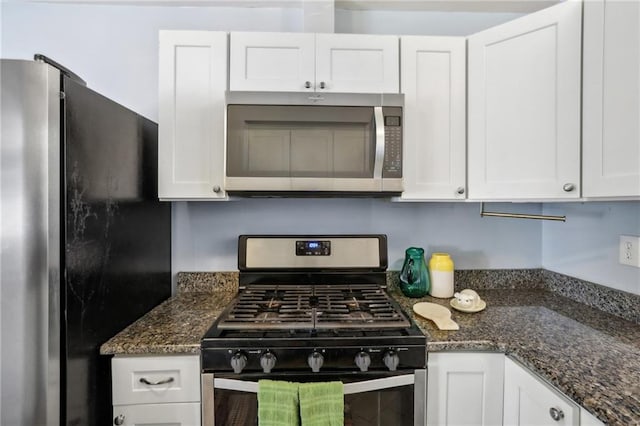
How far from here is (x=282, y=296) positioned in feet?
4.96

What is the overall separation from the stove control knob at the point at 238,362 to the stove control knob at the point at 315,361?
0.74 ft

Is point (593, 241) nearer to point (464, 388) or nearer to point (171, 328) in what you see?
point (464, 388)

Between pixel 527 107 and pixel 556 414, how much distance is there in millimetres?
1128

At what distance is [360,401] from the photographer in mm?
1074

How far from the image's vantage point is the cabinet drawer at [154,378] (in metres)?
1.10

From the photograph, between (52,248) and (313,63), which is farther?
(313,63)

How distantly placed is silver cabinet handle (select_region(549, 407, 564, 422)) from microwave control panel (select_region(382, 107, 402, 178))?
0.93 meters

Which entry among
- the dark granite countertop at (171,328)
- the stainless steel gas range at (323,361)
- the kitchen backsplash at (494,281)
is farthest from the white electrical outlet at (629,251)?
the dark granite countertop at (171,328)

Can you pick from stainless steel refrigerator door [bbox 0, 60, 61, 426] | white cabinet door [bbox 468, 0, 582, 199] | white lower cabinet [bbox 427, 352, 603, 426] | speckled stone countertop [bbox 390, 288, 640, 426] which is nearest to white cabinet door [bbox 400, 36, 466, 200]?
white cabinet door [bbox 468, 0, 582, 199]

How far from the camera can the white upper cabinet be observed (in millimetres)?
1412

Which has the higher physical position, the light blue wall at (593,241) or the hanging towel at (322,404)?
the light blue wall at (593,241)

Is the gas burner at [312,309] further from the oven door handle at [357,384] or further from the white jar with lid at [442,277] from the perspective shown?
the white jar with lid at [442,277]

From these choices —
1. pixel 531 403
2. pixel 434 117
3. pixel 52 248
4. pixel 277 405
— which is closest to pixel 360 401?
pixel 277 405

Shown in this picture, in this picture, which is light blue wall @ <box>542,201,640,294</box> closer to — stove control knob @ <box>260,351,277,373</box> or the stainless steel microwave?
the stainless steel microwave
